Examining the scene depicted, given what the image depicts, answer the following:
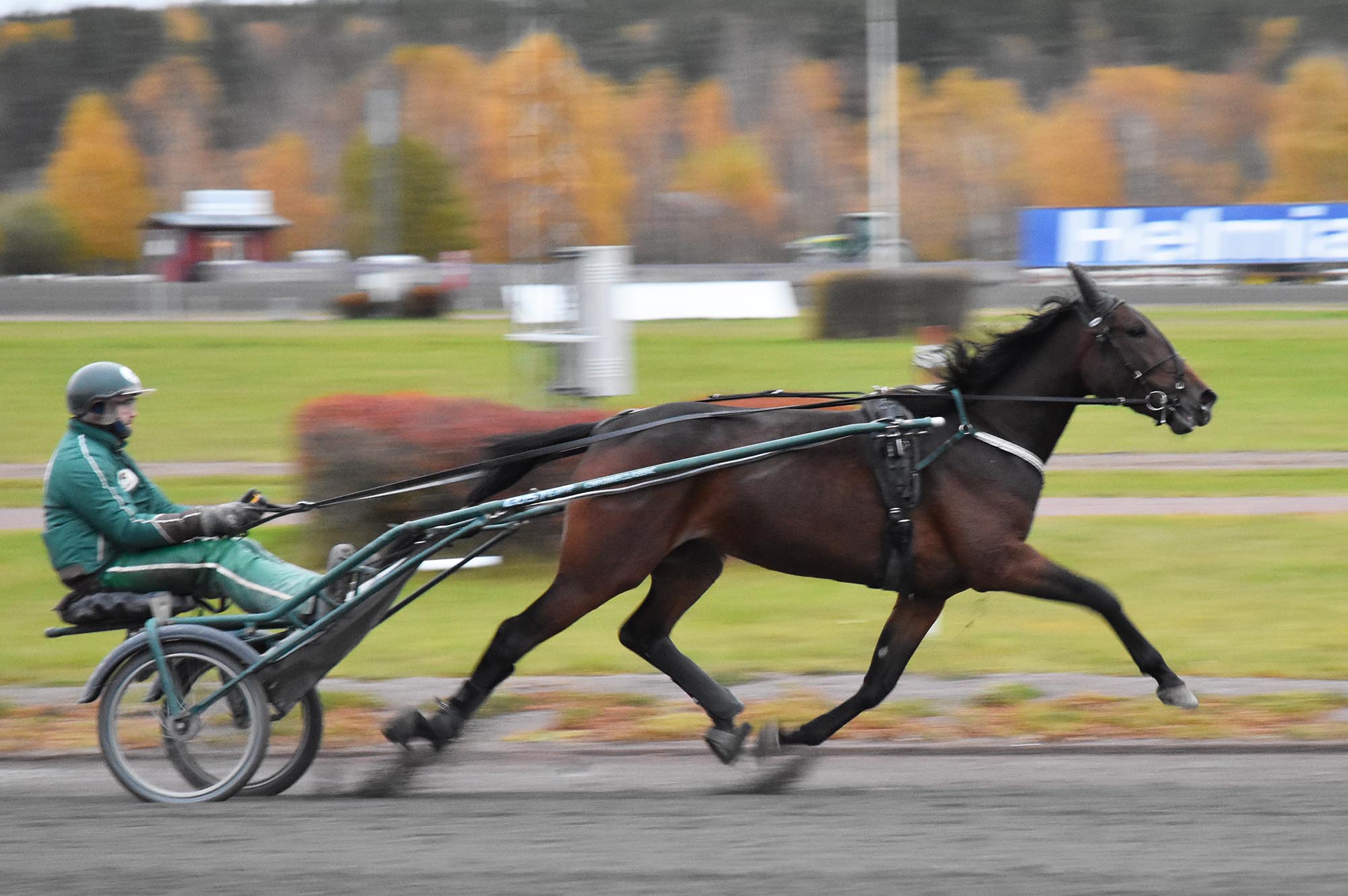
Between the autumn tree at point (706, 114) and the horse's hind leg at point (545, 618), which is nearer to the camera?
the horse's hind leg at point (545, 618)

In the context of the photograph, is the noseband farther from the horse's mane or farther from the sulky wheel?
the sulky wheel

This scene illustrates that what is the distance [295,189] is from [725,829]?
85.1 metres

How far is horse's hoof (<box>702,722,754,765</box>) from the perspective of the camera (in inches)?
225

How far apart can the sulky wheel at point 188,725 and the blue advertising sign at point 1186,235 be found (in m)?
25.8

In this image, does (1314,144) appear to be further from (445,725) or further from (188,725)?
(188,725)

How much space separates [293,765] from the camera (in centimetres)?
548

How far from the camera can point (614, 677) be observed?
7.23 metres

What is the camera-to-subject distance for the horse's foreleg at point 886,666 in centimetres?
567

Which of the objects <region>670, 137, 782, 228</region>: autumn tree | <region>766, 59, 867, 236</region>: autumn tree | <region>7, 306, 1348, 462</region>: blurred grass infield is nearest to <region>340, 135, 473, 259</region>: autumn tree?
<region>670, 137, 782, 228</region>: autumn tree

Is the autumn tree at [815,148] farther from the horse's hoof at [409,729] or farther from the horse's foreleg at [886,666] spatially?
the horse's hoof at [409,729]

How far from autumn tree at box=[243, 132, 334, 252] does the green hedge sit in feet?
182

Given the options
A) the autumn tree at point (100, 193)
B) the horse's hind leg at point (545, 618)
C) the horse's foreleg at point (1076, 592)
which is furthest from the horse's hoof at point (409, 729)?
the autumn tree at point (100, 193)

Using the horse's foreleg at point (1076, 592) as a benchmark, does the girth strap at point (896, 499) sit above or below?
above

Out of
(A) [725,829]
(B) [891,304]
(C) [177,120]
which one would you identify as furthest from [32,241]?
(A) [725,829]
